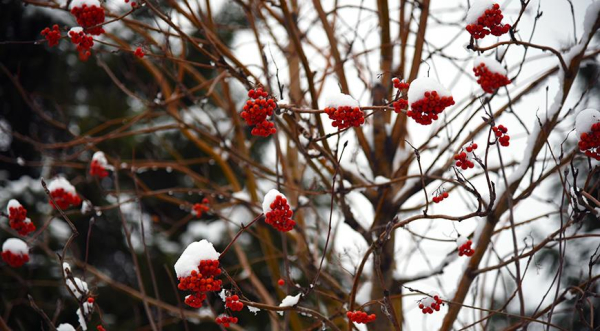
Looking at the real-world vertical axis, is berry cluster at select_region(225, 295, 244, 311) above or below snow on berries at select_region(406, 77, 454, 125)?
below

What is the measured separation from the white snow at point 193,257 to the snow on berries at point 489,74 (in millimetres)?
1112

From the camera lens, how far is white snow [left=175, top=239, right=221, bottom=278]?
1.63 meters

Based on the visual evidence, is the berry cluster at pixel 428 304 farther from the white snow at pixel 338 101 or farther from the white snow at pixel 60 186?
the white snow at pixel 60 186

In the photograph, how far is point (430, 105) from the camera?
1.70 metres

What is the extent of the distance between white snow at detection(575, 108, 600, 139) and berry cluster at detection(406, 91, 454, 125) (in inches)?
23.2

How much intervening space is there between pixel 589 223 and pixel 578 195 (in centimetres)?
439

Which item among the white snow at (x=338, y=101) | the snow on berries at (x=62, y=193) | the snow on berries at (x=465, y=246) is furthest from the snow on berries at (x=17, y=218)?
the snow on berries at (x=465, y=246)

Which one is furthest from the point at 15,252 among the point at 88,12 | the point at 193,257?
the point at 193,257

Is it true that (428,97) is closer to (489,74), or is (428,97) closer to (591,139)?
(489,74)

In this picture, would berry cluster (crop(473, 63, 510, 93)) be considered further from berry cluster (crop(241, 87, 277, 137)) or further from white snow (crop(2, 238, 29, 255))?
white snow (crop(2, 238, 29, 255))

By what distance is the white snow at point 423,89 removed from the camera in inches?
66.6

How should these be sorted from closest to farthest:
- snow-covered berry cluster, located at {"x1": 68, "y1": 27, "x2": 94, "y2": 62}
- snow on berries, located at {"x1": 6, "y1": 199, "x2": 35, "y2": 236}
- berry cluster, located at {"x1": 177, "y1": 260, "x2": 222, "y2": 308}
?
berry cluster, located at {"x1": 177, "y1": 260, "x2": 222, "y2": 308} → snow-covered berry cluster, located at {"x1": 68, "y1": 27, "x2": 94, "y2": 62} → snow on berries, located at {"x1": 6, "y1": 199, "x2": 35, "y2": 236}

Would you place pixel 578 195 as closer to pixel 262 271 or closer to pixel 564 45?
pixel 564 45

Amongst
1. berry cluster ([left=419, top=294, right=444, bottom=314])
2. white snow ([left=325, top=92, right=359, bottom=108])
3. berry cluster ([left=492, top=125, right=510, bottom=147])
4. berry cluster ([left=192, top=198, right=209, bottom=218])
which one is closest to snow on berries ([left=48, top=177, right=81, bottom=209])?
berry cluster ([left=192, top=198, right=209, bottom=218])
